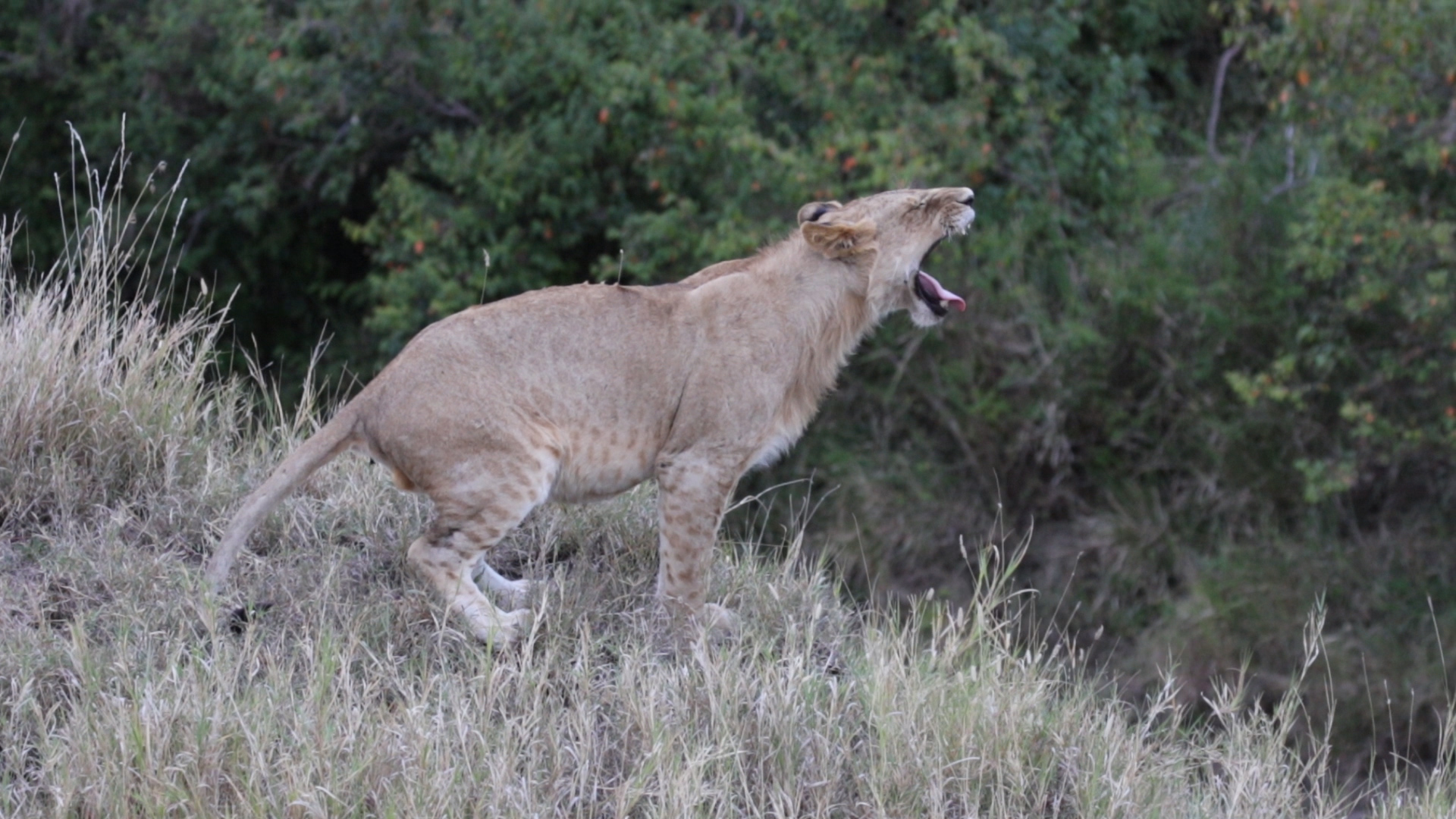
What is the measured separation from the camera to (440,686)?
4223 millimetres

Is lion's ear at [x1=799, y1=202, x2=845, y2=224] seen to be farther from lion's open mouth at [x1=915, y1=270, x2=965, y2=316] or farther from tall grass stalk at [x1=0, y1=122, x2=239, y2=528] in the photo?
tall grass stalk at [x1=0, y1=122, x2=239, y2=528]

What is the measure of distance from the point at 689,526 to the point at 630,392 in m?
0.43

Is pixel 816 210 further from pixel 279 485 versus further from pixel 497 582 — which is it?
pixel 279 485

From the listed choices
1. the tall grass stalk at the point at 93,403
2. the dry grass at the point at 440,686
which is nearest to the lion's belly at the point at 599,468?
the dry grass at the point at 440,686

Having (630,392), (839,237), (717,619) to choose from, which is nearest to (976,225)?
(839,237)

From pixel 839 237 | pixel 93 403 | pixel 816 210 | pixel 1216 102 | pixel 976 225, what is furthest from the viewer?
pixel 1216 102

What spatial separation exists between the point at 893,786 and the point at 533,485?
4.27 feet

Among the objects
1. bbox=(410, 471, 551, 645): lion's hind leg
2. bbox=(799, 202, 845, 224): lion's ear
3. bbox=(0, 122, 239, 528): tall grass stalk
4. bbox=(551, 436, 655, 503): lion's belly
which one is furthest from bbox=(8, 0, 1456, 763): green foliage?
bbox=(410, 471, 551, 645): lion's hind leg

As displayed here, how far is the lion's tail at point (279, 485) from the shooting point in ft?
→ 14.8

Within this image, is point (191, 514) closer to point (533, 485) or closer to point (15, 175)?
point (533, 485)

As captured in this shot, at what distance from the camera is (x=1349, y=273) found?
10.8 m

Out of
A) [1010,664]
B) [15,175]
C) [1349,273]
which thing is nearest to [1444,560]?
[1349,273]

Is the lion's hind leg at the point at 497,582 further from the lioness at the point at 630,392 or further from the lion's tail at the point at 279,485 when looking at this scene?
the lion's tail at the point at 279,485

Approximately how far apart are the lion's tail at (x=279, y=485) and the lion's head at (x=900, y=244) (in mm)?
1473
